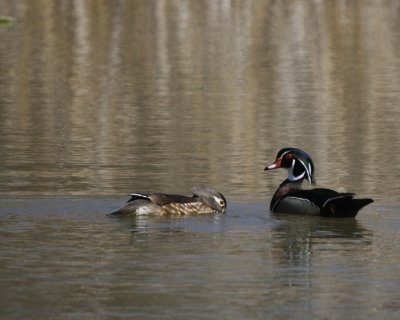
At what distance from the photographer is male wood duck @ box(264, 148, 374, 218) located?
15383 mm

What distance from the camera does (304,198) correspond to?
52.0ft

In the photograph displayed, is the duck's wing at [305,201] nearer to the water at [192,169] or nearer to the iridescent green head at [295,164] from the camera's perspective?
the water at [192,169]

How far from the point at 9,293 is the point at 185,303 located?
4.25 ft

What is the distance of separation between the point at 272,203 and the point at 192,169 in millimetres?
3287

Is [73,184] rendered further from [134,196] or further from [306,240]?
[306,240]

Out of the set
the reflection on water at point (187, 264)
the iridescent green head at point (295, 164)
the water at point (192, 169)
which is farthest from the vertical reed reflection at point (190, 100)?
the reflection on water at point (187, 264)

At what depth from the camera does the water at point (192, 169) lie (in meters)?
11.7

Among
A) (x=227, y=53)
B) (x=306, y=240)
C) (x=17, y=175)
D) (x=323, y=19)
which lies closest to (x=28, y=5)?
(x=323, y=19)

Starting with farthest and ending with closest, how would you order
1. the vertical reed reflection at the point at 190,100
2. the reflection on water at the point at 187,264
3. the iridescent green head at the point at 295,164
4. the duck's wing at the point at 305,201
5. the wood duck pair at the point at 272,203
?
the vertical reed reflection at the point at 190,100 < the iridescent green head at the point at 295,164 < the duck's wing at the point at 305,201 < the wood duck pair at the point at 272,203 < the reflection on water at the point at 187,264

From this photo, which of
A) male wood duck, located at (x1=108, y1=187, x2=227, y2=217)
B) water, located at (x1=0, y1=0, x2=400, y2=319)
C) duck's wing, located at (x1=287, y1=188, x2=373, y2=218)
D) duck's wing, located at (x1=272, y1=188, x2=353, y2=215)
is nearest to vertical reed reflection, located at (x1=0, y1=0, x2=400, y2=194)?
water, located at (x1=0, y1=0, x2=400, y2=319)

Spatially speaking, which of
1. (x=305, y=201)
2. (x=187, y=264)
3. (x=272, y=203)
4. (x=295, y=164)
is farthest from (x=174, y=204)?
(x=187, y=264)

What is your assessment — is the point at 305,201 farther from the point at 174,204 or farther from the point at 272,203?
the point at 174,204

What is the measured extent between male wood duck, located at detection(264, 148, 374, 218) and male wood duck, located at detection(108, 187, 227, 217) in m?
0.64

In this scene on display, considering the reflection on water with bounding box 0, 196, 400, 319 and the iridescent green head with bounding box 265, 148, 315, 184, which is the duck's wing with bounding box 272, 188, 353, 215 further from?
the iridescent green head with bounding box 265, 148, 315, 184
